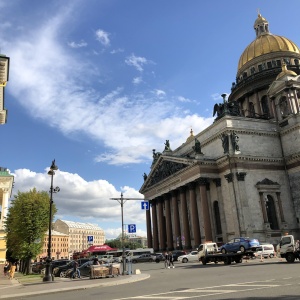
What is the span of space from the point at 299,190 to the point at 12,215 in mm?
38200

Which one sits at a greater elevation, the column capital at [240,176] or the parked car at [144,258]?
the column capital at [240,176]

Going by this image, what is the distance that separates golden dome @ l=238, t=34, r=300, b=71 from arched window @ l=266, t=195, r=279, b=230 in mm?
30843

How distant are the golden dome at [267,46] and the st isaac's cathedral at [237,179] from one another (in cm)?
567

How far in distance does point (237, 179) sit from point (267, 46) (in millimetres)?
32364

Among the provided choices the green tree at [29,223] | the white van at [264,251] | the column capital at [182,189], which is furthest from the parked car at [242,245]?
the green tree at [29,223]

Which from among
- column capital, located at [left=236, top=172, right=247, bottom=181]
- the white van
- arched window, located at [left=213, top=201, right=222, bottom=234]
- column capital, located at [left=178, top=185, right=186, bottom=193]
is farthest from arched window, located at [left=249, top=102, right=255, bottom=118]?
the white van

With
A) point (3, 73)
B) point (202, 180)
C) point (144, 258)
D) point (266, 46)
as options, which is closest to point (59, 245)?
point (144, 258)

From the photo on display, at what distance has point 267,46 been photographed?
64625mm

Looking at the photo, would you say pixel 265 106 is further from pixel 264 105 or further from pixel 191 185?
pixel 191 185

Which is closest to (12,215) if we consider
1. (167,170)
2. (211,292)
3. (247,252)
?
(167,170)

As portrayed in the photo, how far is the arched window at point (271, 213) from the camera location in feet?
150

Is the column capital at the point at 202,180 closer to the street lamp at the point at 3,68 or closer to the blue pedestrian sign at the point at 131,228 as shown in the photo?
the blue pedestrian sign at the point at 131,228

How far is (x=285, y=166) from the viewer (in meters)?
49.1

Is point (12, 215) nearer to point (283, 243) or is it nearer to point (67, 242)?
point (283, 243)
